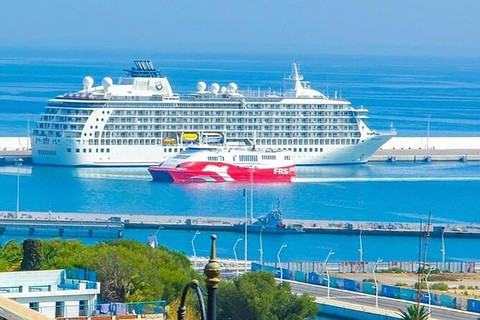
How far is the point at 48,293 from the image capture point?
1819 centimetres

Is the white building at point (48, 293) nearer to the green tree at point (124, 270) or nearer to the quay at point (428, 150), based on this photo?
the green tree at point (124, 270)

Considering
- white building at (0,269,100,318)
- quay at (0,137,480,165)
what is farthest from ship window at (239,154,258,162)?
white building at (0,269,100,318)

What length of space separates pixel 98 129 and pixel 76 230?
2103 centimetres

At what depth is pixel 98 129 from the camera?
64000 mm

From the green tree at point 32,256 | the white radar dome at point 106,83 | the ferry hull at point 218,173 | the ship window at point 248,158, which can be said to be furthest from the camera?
the white radar dome at point 106,83

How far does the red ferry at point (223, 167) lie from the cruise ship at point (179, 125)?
165 inches

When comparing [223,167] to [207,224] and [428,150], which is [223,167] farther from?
[207,224]

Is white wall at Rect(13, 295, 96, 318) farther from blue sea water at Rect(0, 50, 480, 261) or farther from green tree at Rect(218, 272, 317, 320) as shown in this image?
blue sea water at Rect(0, 50, 480, 261)

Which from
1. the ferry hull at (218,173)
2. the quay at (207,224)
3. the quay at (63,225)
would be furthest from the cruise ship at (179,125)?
the quay at (63,225)

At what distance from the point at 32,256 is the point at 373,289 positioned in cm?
1185

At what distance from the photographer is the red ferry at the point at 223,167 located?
189ft

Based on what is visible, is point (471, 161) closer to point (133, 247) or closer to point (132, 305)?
point (133, 247)

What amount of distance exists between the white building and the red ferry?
38110mm

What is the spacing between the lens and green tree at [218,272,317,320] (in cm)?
2427
